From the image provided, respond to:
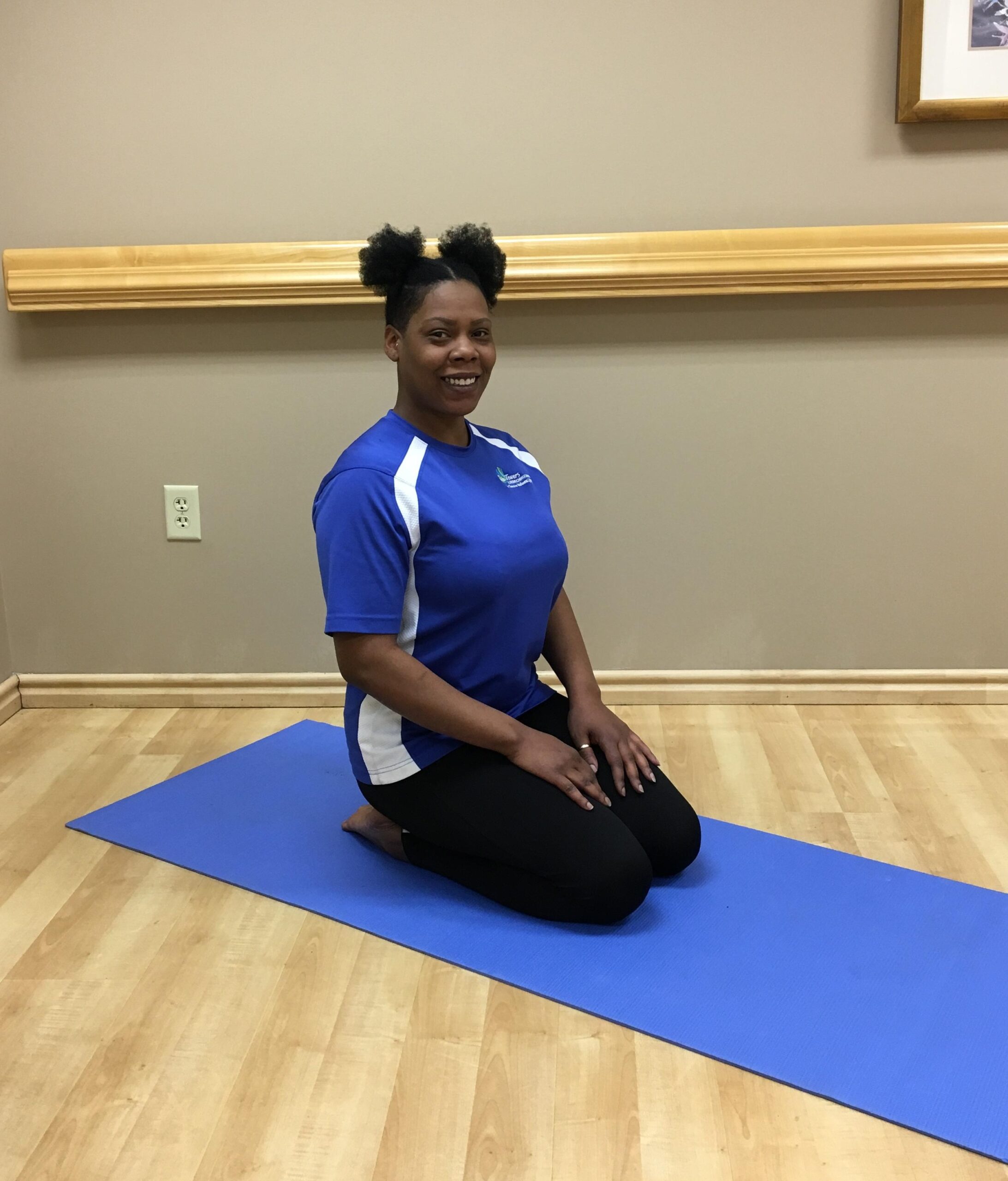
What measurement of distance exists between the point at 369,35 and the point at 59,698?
1451mm

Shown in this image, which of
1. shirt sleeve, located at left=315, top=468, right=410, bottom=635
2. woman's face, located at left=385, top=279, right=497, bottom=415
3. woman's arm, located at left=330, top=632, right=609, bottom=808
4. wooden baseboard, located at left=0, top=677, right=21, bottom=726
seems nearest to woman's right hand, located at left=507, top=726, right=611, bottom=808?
woman's arm, located at left=330, top=632, right=609, bottom=808

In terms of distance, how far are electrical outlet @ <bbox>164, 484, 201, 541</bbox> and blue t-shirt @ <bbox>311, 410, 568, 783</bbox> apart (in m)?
0.81

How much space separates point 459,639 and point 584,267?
0.88 m

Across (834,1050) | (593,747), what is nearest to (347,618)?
(593,747)

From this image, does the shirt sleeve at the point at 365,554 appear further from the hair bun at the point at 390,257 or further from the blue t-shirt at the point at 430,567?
Answer: the hair bun at the point at 390,257

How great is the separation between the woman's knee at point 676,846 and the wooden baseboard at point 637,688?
0.70 metres

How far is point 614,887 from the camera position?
4.09 feet

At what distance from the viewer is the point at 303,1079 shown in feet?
3.34

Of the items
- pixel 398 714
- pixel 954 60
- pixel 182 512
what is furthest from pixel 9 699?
pixel 954 60

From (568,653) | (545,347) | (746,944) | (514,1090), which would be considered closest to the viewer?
(514,1090)

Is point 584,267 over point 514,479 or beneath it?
over

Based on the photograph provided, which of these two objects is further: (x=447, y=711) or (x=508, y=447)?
(x=508, y=447)

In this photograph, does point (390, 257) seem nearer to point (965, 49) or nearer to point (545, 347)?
point (545, 347)

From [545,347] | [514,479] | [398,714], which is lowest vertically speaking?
[398,714]
